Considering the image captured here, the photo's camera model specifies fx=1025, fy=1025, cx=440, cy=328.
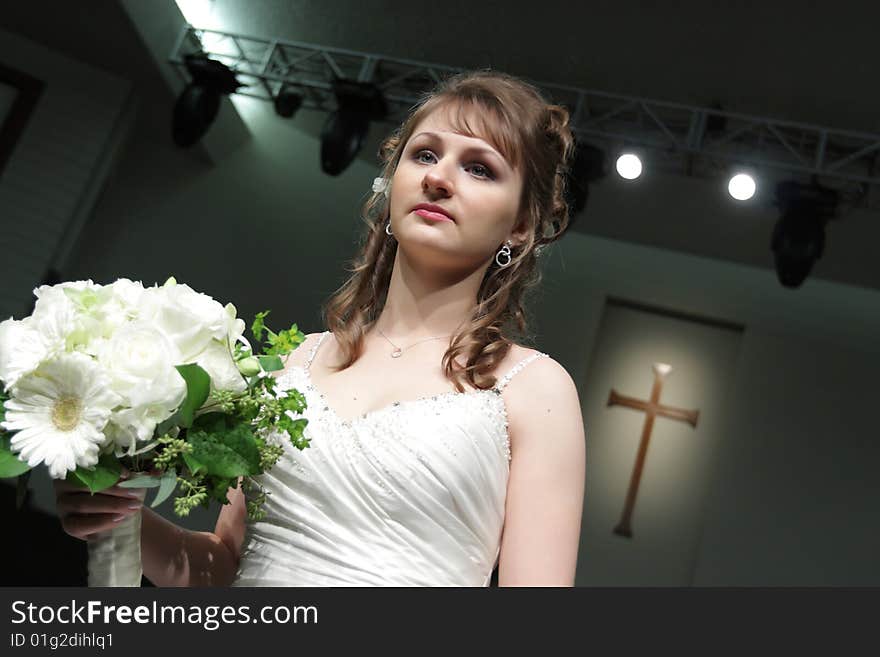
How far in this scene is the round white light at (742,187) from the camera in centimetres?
457

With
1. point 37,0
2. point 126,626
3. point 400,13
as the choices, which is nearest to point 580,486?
point 126,626

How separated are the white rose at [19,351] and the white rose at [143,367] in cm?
7

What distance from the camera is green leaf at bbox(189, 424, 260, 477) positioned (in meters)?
1.17

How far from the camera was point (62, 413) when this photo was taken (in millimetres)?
1137

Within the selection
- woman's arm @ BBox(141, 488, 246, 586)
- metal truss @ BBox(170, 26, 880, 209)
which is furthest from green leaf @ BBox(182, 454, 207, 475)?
metal truss @ BBox(170, 26, 880, 209)

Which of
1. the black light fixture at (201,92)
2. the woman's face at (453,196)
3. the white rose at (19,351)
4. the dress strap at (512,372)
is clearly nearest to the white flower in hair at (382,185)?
the woman's face at (453,196)

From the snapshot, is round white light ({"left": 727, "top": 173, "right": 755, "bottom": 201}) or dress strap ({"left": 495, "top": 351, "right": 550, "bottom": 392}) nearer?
dress strap ({"left": 495, "top": 351, "right": 550, "bottom": 392})

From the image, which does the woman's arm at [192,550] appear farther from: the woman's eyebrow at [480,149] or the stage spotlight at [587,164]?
the stage spotlight at [587,164]

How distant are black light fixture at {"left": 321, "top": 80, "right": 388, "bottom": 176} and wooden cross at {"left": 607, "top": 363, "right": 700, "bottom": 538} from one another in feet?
7.63

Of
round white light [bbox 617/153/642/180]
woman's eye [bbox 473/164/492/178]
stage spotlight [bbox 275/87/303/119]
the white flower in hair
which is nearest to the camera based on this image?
woman's eye [bbox 473/164/492/178]

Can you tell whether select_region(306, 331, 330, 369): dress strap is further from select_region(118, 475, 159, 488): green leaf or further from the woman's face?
select_region(118, 475, 159, 488): green leaf

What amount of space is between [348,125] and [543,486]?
3471 mm

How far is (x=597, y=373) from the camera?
6152 mm

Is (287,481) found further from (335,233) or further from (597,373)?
(597,373)
